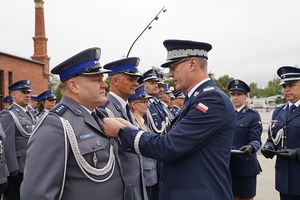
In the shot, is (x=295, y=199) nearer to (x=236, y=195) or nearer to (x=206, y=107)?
(x=236, y=195)

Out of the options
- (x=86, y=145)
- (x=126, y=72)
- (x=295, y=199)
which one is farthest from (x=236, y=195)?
(x=86, y=145)

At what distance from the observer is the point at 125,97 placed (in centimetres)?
372

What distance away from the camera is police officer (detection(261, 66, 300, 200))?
4.32 m

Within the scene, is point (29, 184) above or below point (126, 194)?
above

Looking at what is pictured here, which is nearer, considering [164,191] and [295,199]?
[164,191]

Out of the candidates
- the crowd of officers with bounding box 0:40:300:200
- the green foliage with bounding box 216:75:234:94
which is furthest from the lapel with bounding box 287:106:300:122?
the green foliage with bounding box 216:75:234:94

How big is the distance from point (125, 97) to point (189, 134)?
4.29 feet

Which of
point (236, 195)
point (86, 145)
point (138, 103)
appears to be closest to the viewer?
→ point (86, 145)

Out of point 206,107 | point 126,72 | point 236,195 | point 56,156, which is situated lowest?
point 236,195

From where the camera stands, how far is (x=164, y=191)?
9.28ft

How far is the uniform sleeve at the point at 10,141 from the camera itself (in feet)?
18.5

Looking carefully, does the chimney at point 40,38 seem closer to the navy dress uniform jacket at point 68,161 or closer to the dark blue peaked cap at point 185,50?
the dark blue peaked cap at point 185,50

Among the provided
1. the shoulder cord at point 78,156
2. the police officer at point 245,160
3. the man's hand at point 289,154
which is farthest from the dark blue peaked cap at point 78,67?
the police officer at point 245,160

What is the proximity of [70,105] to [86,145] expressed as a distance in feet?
1.05
